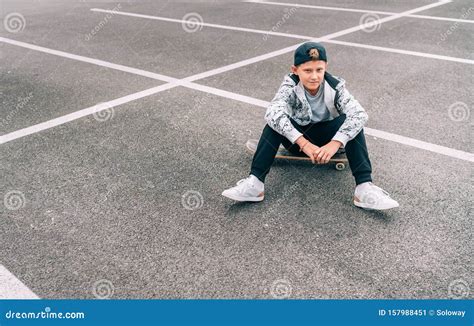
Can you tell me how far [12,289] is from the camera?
242cm

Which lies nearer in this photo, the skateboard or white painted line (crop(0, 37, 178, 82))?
the skateboard

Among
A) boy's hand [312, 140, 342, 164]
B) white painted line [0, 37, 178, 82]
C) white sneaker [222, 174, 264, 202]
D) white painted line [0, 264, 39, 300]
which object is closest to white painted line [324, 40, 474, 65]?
white painted line [0, 37, 178, 82]

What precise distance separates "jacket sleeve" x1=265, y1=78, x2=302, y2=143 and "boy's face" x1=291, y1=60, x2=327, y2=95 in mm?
166

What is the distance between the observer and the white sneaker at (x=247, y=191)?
10.2 ft

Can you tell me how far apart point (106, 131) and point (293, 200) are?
7.03 ft

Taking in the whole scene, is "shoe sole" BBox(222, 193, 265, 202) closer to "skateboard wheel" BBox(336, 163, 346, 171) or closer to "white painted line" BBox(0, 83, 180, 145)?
"skateboard wheel" BBox(336, 163, 346, 171)

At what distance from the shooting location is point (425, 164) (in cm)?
361

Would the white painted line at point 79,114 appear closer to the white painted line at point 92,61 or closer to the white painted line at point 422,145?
the white painted line at point 92,61

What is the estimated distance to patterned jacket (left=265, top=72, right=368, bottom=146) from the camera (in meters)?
3.02

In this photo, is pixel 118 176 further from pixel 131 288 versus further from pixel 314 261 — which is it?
pixel 314 261

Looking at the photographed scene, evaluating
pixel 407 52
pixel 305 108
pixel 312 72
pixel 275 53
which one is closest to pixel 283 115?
pixel 305 108

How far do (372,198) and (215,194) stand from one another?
1158 millimetres

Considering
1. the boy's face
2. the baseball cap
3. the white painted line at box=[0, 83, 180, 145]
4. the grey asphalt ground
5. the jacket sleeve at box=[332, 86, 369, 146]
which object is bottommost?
the grey asphalt ground

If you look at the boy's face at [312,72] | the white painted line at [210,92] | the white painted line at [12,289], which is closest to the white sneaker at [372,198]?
the boy's face at [312,72]
